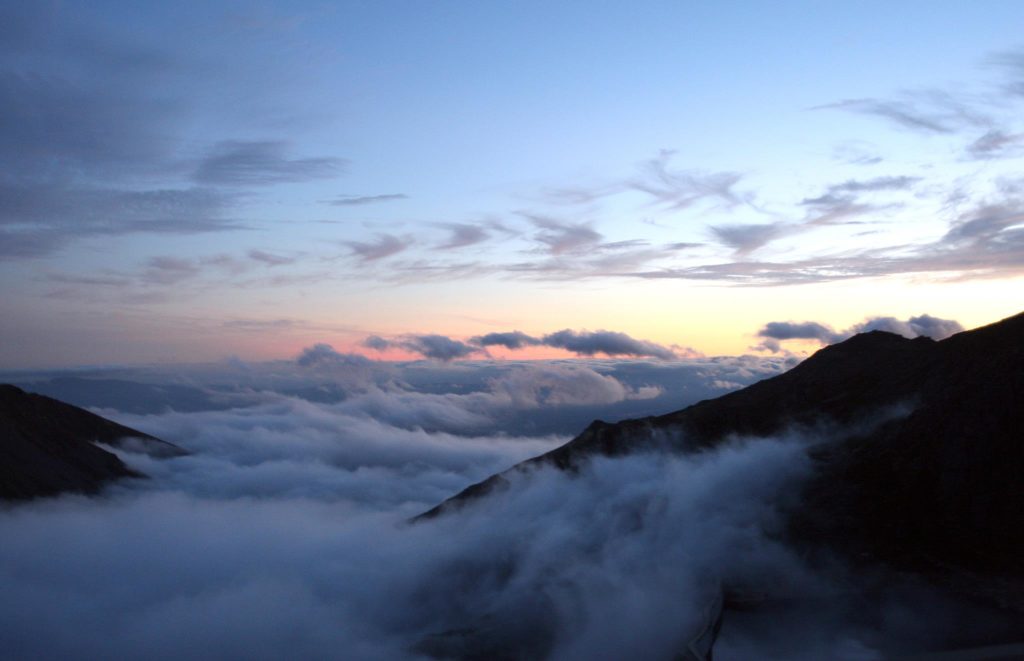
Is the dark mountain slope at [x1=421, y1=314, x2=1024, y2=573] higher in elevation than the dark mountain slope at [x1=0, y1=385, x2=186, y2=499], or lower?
higher

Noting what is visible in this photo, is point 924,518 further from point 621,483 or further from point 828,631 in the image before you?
point 621,483

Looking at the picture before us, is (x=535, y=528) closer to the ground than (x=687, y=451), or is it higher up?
closer to the ground

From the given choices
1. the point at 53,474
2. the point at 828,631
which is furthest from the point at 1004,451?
the point at 53,474

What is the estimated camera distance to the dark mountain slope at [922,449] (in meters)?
36.4

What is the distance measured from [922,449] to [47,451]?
14662cm

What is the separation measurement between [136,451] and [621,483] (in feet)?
527

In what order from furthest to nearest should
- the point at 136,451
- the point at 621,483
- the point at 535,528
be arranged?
the point at 136,451, the point at 535,528, the point at 621,483

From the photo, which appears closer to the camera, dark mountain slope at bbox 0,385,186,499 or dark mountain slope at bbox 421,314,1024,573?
dark mountain slope at bbox 421,314,1024,573

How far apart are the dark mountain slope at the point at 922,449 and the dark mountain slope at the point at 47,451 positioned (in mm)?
121018

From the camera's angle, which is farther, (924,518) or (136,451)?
(136,451)

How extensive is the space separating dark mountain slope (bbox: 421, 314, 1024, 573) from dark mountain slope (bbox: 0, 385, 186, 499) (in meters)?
121

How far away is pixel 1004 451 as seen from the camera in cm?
3716

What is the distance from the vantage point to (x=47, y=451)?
13338cm

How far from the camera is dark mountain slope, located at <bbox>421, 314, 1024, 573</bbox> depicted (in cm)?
3641
